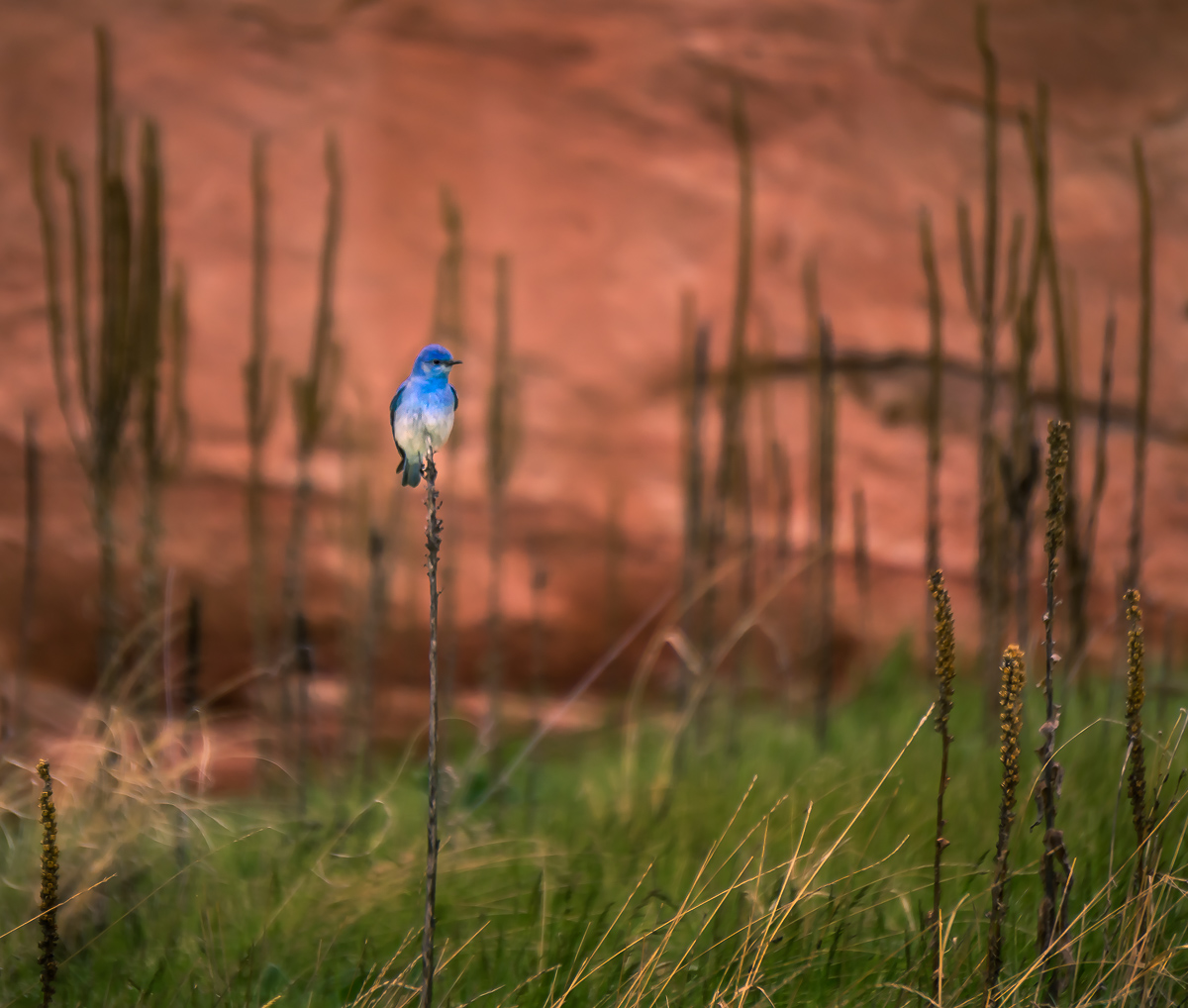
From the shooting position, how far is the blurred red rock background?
8.38 feet

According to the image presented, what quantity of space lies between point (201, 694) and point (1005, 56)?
2391 mm

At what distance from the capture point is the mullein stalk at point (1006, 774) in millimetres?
886

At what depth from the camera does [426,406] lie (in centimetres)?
99

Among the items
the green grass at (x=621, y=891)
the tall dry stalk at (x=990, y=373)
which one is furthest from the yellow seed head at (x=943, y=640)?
the tall dry stalk at (x=990, y=373)

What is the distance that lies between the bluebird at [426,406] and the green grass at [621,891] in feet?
1.41

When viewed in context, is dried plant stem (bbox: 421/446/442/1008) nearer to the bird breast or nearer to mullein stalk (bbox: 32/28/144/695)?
the bird breast

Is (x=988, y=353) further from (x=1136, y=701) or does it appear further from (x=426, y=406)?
(x=426, y=406)

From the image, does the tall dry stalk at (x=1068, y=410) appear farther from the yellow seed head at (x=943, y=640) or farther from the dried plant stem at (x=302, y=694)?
the dried plant stem at (x=302, y=694)

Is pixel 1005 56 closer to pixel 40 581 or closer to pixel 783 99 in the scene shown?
pixel 783 99

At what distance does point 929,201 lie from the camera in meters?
2.70

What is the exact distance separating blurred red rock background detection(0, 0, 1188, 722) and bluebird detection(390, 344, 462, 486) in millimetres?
1478

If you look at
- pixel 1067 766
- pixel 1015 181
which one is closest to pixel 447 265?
pixel 1015 181

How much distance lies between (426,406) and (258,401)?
3.92 feet

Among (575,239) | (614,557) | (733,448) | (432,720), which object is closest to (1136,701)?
(432,720)
